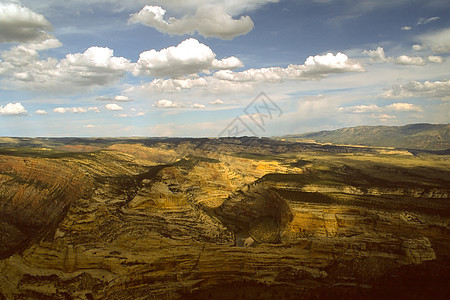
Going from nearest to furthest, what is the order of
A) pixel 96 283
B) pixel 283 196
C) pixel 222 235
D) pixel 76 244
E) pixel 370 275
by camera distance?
pixel 96 283
pixel 76 244
pixel 370 275
pixel 222 235
pixel 283 196

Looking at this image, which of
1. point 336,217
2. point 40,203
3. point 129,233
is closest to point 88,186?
point 40,203

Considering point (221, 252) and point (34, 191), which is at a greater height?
point (34, 191)

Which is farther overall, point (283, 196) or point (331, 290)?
point (283, 196)

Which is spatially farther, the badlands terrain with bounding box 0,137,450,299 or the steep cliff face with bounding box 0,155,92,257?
the steep cliff face with bounding box 0,155,92,257

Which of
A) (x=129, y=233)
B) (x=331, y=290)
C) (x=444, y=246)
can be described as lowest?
(x=331, y=290)

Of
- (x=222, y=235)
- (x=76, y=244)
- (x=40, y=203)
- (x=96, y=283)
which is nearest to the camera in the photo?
(x=96, y=283)

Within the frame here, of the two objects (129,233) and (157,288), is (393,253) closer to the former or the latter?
(157,288)

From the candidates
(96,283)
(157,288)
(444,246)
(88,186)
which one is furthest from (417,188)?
Answer: (88,186)

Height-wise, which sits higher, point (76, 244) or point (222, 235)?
point (76, 244)

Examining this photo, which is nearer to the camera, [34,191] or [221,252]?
[221,252]

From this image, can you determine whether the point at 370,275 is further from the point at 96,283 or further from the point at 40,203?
the point at 40,203

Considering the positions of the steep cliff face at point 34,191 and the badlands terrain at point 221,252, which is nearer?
the badlands terrain at point 221,252
